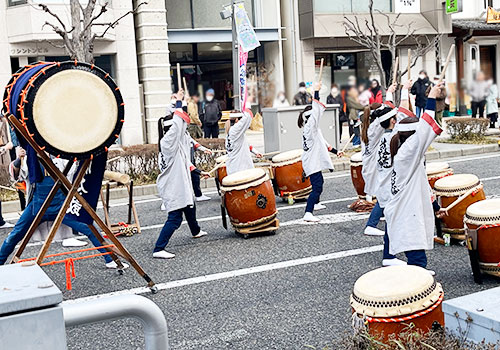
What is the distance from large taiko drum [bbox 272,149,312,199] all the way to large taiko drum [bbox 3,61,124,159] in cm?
472

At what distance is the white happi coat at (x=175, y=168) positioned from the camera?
7180 mm

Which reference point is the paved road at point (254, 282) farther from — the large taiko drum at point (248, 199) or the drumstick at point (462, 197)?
the drumstick at point (462, 197)

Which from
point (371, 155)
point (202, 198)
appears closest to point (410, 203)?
point (371, 155)

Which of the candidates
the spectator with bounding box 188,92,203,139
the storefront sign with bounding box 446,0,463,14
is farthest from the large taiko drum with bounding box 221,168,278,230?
the storefront sign with bounding box 446,0,463,14

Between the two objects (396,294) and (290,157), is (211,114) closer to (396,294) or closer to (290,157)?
(290,157)

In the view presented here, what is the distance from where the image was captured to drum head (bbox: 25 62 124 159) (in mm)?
5191

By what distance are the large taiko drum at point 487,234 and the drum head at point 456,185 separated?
0.96 m

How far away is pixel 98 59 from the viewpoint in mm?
19938

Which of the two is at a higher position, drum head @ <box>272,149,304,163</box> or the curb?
drum head @ <box>272,149,304,163</box>

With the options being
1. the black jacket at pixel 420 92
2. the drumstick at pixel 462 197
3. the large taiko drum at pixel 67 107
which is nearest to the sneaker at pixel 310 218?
the drumstick at pixel 462 197

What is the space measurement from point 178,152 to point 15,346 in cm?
569

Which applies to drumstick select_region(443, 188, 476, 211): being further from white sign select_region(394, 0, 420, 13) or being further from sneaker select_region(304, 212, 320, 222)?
white sign select_region(394, 0, 420, 13)

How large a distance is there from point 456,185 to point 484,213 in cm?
115

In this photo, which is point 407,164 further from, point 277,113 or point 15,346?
point 277,113
